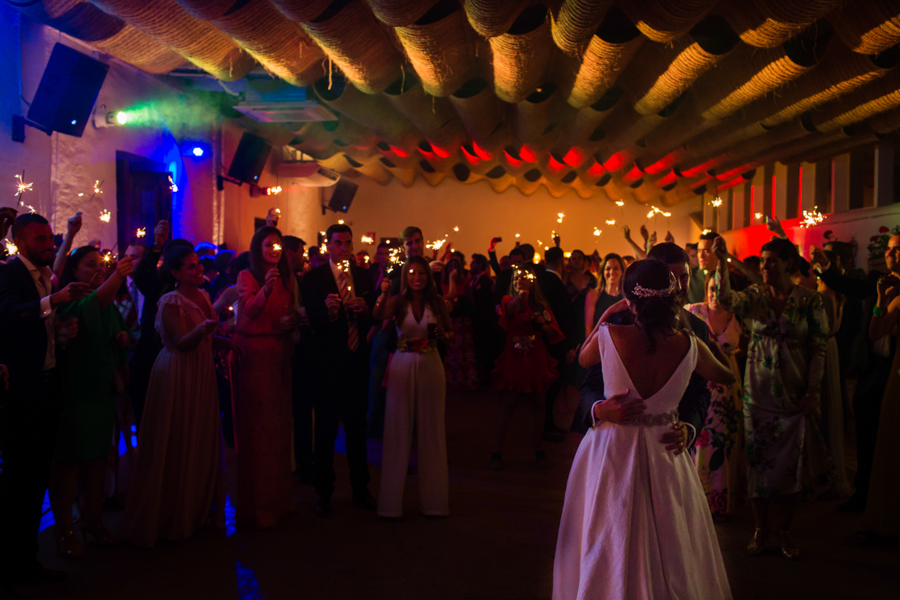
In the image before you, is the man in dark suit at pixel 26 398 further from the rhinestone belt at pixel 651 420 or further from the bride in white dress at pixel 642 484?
the rhinestone belt at pixel 651 420

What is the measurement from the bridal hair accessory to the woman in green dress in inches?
96.3

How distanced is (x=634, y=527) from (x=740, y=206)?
538 inches

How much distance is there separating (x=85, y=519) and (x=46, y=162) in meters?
3.60

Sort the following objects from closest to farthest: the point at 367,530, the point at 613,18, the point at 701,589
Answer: the point at 701,589 < the point at 367,530 < the point at 613,18

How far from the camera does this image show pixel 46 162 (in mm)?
5684

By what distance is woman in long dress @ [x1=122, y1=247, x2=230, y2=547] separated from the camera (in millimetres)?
3486

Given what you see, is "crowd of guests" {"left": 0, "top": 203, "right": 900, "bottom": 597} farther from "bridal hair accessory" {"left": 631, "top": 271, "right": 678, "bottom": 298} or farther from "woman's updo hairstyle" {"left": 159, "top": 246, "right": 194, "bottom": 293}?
"bridal hair accessory" {"left": 631, "top": 271, "right": 678, "bottom": 298}

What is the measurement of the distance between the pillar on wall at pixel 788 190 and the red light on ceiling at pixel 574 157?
163 inches

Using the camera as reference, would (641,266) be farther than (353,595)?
No

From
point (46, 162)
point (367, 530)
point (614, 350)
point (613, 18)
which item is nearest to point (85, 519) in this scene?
point (367, 530)

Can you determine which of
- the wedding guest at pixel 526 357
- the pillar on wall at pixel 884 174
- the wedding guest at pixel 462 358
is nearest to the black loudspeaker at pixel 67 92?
the wedding guest at pixel 526 357

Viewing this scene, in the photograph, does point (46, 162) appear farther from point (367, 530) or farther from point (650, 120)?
point (650, 120)

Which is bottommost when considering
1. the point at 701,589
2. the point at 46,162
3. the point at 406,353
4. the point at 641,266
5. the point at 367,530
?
the point at 367,530

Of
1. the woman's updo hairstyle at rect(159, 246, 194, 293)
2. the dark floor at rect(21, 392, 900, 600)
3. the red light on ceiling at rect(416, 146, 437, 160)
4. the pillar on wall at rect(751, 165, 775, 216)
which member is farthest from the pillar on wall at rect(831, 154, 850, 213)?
the woman's updo hairstyle at rect(159, 246, 194, 293)
